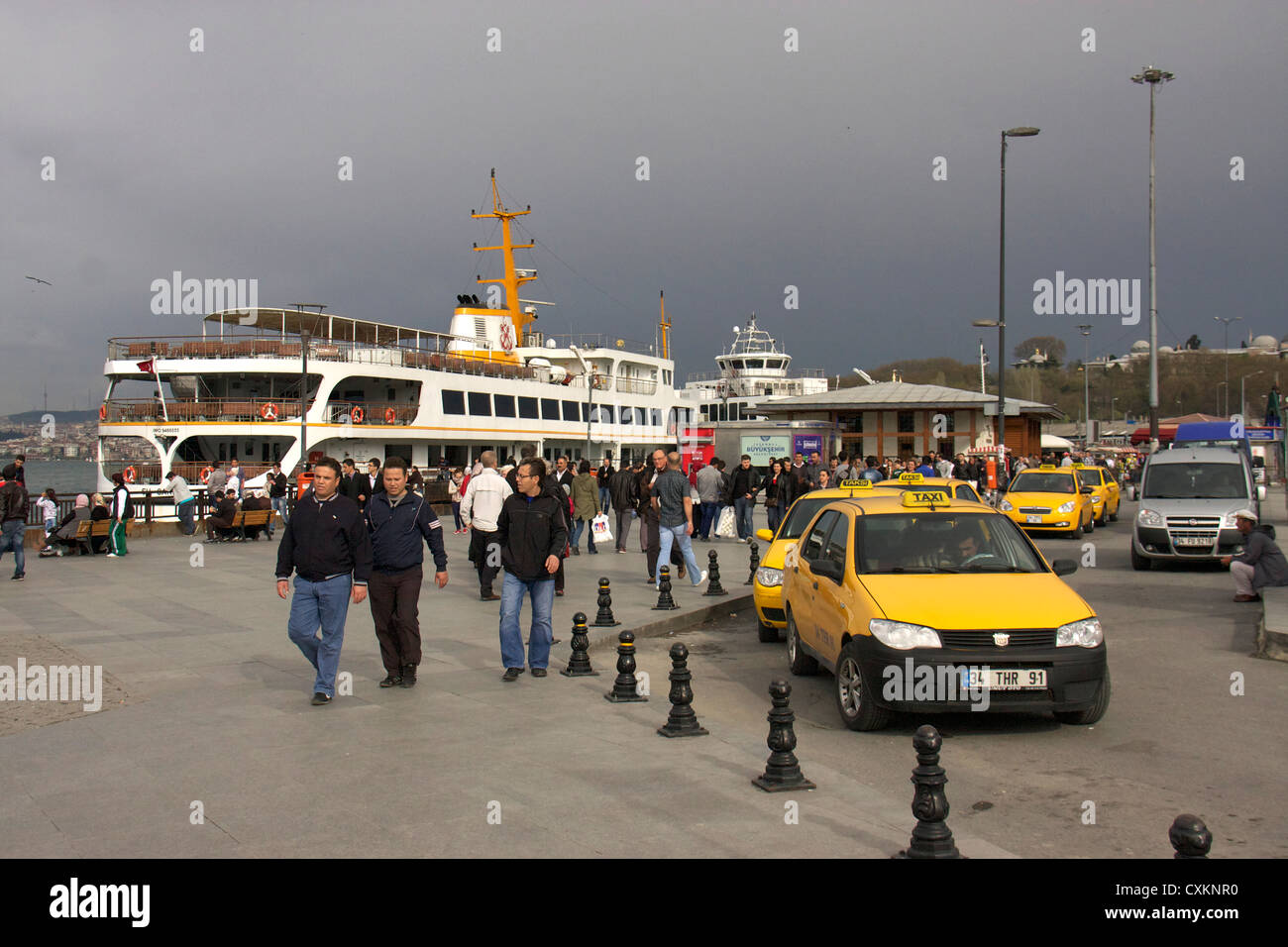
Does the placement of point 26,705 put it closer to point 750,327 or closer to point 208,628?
point 208,628

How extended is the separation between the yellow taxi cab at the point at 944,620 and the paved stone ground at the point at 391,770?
56 centimetres

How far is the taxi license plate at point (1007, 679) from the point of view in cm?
655

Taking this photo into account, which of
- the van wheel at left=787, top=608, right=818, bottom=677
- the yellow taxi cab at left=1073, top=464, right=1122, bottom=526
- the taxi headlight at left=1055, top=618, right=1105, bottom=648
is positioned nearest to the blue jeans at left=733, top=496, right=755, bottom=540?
the yellow taxi cab at left=1073, top=464, right=1122, bottom=526

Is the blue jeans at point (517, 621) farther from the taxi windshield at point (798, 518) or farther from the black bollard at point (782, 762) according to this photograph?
the taxi windshield at point (798, 518)

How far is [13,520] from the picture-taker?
49.1 ft

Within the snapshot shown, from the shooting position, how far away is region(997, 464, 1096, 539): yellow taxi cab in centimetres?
2336

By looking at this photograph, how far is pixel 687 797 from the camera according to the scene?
5309 mm

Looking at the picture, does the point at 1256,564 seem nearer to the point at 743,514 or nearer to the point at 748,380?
the point at 743,514

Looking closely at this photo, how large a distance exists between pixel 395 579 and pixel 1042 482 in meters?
20.2

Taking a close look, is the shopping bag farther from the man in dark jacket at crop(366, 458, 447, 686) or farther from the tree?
the tree

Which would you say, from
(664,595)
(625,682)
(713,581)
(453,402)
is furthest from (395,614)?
(453,402)

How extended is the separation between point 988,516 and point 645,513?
740 centimetres

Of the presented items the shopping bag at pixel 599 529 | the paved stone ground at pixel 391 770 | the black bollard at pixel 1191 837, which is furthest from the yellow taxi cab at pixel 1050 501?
the black bollard at pixel 1191 837
